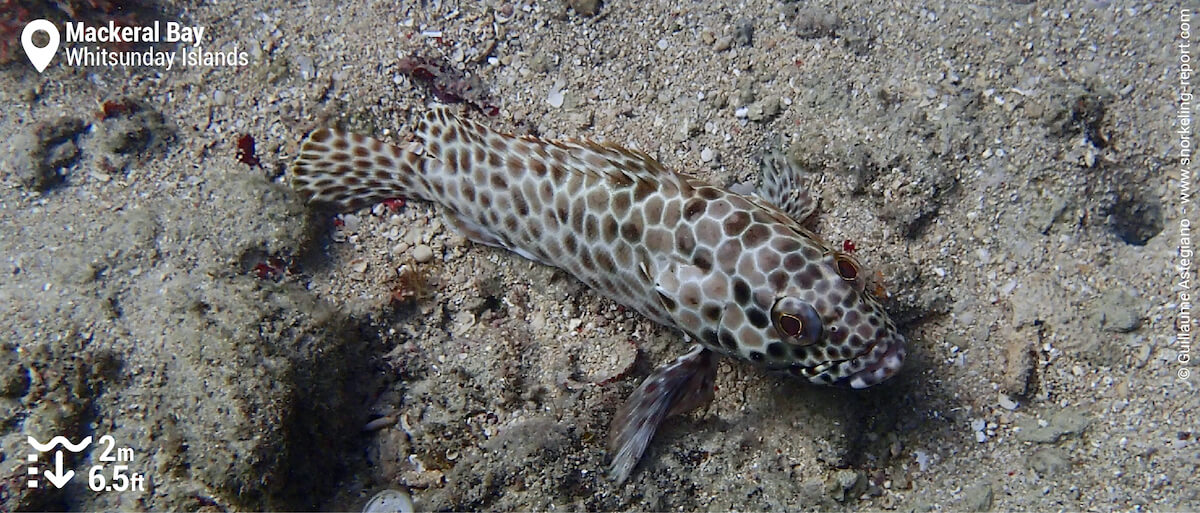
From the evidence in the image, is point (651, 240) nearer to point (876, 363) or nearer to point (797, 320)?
point (797, 320)

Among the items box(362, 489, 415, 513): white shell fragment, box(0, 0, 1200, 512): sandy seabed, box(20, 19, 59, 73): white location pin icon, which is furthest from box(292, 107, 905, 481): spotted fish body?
box(20, 19, 59, 73): white location pin icon

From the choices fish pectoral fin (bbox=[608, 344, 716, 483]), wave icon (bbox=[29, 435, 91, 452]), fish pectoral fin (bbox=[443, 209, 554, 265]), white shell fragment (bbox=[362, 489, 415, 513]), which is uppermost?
wave icon (bbox=[29, 435, 91, 452])

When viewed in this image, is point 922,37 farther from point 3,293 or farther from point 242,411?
point 3,293

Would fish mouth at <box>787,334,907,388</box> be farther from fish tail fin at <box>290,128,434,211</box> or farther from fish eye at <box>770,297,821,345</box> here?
fish tail fin at <box>290,128,434,211</box>

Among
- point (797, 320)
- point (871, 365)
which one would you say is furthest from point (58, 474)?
point (871, 365)

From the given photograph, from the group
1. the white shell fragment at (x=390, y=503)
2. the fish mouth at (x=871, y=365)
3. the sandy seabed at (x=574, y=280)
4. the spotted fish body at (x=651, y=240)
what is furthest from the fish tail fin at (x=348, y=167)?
the fish mouth at (x=871, y=365)
